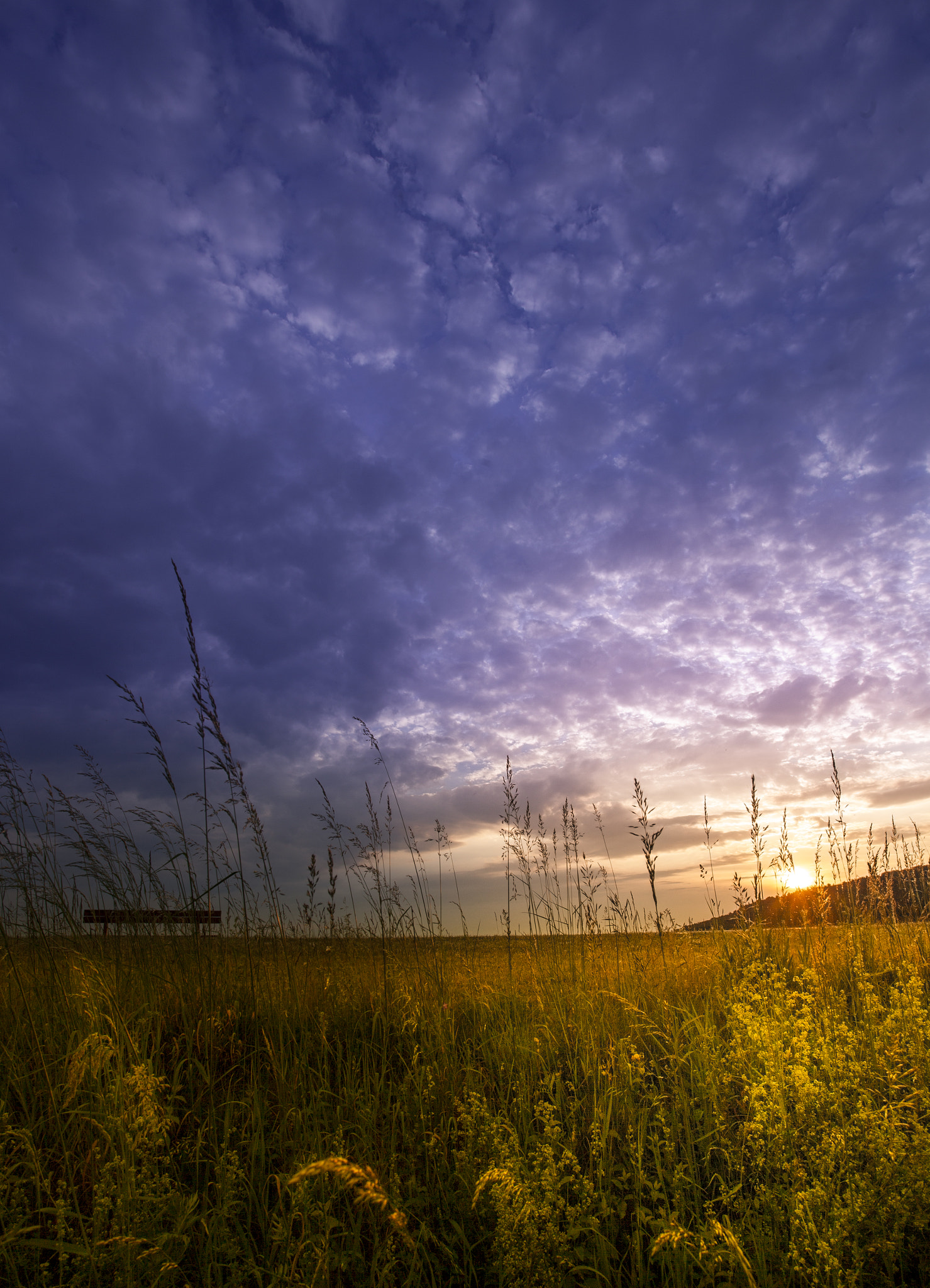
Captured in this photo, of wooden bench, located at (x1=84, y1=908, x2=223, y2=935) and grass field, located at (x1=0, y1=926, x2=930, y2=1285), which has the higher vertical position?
wooden bench, located at (x1=84, y1=908, x2=223, y2=935)

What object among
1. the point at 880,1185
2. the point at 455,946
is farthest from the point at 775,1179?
the point at 455,946

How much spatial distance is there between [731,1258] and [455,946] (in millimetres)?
6798

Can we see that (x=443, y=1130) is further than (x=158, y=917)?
No

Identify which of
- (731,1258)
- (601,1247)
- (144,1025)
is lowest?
(601,1247)

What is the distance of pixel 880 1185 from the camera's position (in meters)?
2.16

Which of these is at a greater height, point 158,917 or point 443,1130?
point 158,917

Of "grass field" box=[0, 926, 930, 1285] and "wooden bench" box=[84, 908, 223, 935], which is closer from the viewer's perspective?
"grass field" box=[0, 926, 930, 1285]

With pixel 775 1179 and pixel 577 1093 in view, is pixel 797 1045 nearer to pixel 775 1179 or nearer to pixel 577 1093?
pixel 775 1179

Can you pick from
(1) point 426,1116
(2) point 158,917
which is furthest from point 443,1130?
(2) point 158,917

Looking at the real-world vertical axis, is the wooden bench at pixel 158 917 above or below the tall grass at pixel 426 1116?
above

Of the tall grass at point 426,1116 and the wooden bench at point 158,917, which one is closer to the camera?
the tall grass at point 426,1116

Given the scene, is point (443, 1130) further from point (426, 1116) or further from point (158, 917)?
point (158, 917)

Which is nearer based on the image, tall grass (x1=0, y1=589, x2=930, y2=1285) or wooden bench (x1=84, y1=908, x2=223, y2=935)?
tall grass (x1=0, y1=589, x2=930, y2=1285)

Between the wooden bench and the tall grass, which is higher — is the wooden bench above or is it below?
above
